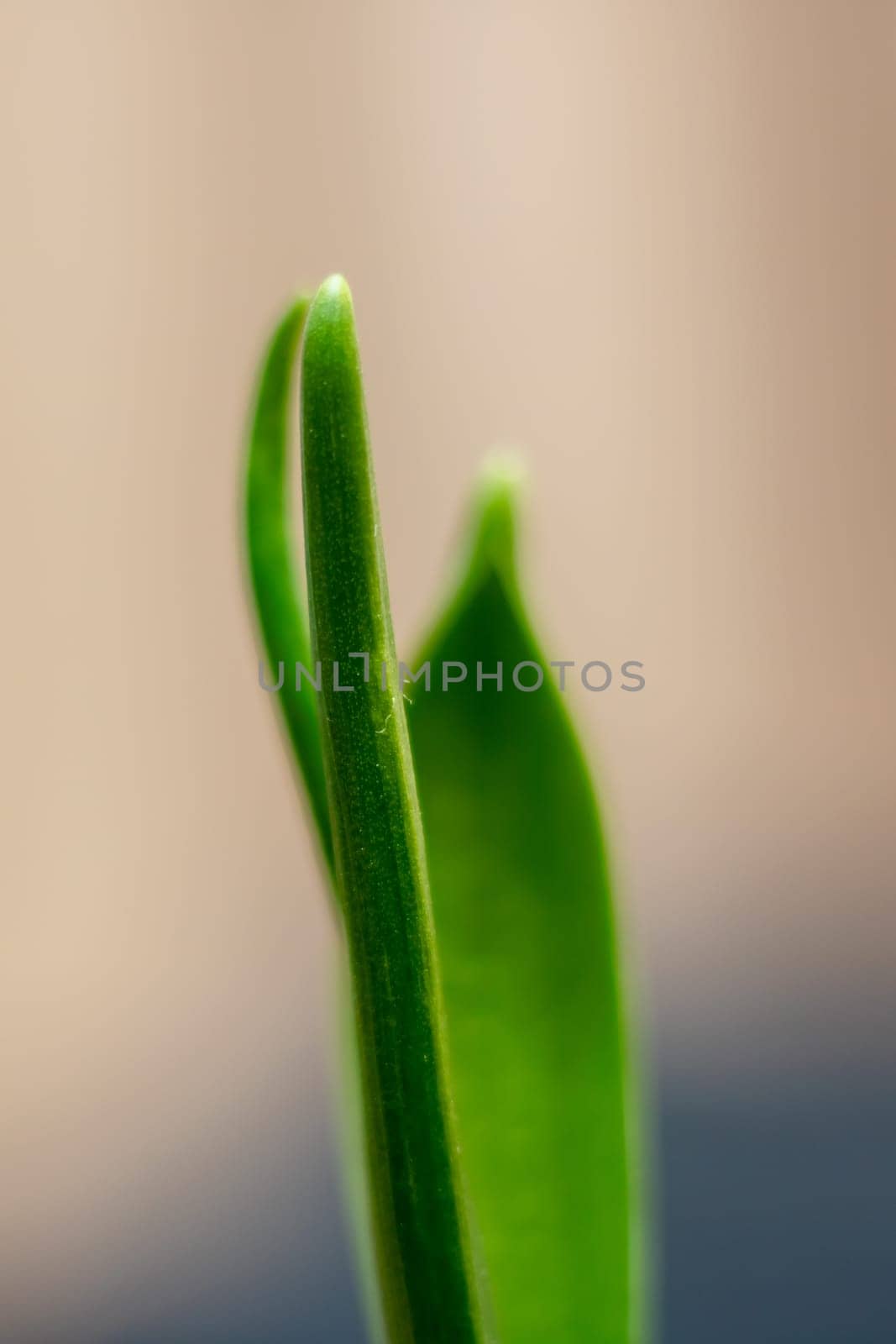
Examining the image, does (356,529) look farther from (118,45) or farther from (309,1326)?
(118,45)

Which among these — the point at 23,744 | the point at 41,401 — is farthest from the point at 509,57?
the point at 23,744

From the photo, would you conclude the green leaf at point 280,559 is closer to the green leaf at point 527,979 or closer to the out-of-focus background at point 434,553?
the green leaf at point 527,979

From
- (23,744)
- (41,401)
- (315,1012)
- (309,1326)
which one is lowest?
(309,1326)

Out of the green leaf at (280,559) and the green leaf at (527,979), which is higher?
the green leaf at (280,559)

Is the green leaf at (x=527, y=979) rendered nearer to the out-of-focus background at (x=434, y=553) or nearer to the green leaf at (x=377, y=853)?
the green leaf at (x=377, y=853)

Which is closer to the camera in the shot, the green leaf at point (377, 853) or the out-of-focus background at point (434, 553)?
the green leaf at point (377, 853)

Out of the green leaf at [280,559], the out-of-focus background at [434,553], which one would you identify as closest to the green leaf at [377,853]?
the green leaf at [280,559]

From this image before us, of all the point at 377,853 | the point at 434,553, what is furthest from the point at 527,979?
the point at 434,553
